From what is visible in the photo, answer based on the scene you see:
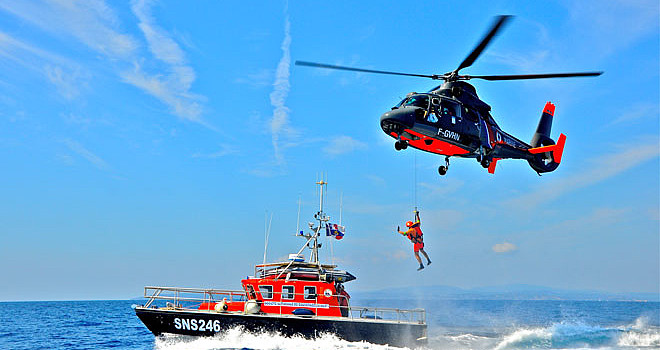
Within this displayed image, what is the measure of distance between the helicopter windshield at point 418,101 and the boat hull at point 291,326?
25.6 ft

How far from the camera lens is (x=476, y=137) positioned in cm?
1614

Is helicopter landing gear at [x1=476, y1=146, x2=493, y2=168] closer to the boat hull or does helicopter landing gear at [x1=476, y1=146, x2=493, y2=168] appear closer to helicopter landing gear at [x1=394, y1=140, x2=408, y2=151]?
helicopter landing gear at [x1=394, y1=140, x2=408, y2=151]

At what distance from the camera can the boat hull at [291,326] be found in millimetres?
17484

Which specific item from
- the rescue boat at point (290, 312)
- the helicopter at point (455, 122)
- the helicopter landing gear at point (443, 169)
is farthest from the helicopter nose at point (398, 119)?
the rescue boat at point (290, 312)

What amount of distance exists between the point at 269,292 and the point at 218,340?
240cm

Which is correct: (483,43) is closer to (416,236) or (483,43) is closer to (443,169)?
(443,169)

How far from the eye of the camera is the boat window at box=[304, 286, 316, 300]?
18266mm

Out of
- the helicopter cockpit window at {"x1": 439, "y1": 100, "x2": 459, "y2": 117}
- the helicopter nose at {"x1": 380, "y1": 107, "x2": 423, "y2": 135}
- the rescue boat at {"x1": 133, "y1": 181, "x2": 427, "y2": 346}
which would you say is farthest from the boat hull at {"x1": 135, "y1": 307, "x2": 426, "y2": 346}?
the helicopter cockpit window at {"x1": 439, "y1": 100, "x2": 459, "y2": 117}

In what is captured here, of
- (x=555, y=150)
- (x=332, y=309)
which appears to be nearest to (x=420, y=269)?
(x=332, y=309)

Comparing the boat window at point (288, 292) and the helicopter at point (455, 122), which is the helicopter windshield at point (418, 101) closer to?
the helicopter at point (455, 122)

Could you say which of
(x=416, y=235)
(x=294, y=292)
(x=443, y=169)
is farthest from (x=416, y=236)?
(x=294, y=292)

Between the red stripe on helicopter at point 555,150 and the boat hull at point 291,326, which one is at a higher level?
the red stripe on helicopter at point 555,150

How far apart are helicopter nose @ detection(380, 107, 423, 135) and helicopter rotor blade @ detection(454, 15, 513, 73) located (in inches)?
94.0

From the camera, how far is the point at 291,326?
1748 centimetres
